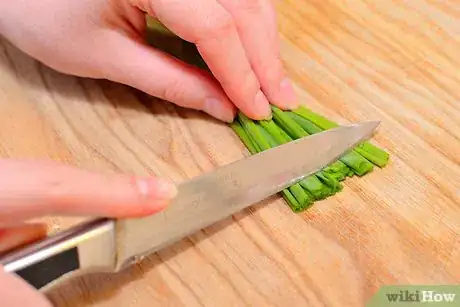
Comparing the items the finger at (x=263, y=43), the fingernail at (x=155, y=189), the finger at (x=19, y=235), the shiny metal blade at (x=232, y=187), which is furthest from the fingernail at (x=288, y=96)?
the finger at (x=19, y=235)

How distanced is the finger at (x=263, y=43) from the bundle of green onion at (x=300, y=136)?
3 centimetres

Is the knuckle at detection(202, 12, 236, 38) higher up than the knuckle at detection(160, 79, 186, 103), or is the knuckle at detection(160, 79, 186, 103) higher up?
the knuckle at detection(202, 12, 236, 38)

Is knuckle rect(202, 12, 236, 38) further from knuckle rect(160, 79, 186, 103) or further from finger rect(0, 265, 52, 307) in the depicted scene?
finger rect(0, 265, 52, 307)

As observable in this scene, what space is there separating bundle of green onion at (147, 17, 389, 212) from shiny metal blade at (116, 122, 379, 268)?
0.05ft

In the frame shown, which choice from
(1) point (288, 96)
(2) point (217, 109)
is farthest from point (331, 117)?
(2) point (217, 109)

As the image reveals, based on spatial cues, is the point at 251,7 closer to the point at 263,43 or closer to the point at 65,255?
the point at 263,43

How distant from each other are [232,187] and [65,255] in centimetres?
26

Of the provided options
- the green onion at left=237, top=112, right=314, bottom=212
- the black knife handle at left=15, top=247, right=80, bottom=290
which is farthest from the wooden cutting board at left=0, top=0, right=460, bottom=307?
the black knife handle at left=15, top=247, right=80, bottom=290

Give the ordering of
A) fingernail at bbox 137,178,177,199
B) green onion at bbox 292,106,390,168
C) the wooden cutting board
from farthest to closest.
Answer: green onion at bbox 292,106,390,168
the wooden cutting board
fingernail at bbox 137,178,177,199

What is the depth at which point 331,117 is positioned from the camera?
1112 millimetres

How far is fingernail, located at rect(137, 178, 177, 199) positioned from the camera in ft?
2.55

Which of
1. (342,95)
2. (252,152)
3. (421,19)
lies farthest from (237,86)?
(421,19)

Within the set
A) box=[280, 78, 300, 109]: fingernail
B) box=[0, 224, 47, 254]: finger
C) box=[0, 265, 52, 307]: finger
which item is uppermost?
box=[280, 78, 300, 109]: fingernail

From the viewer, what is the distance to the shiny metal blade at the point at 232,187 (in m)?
0.83
